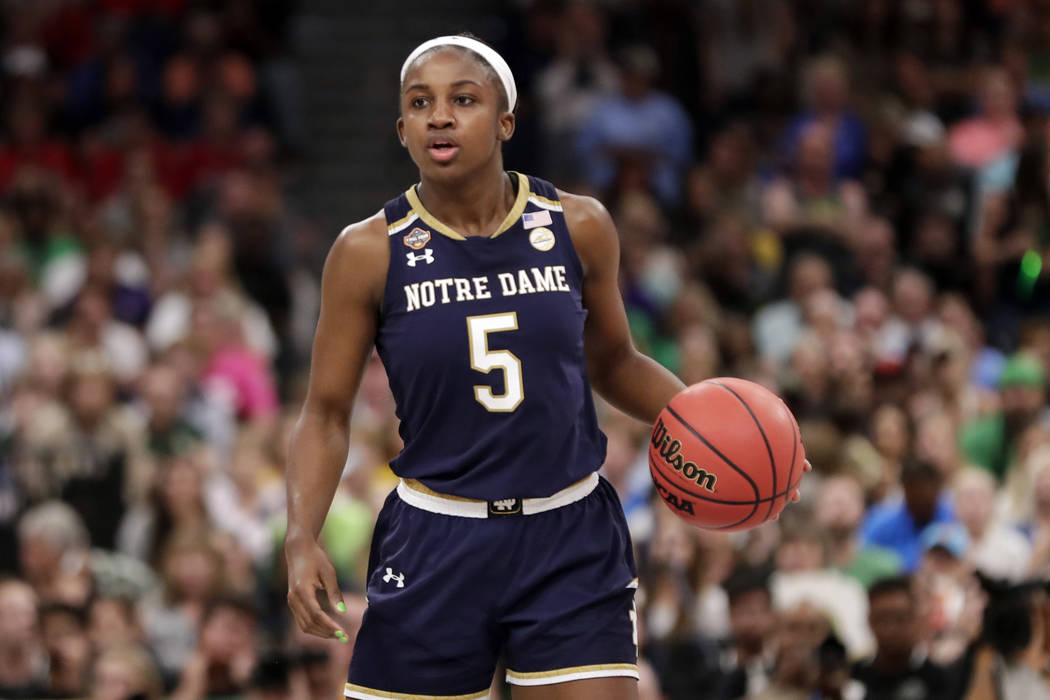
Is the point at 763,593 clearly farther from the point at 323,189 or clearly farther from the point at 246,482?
the point at 323,189

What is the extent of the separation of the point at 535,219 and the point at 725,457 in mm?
764

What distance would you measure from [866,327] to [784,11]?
375cm

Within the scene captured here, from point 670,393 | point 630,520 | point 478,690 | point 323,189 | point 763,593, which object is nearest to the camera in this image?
point 478,690

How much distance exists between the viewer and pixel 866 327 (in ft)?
32.1

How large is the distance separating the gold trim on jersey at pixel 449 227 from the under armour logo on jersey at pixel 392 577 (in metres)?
0.84

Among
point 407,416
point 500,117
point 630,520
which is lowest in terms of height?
point 630,520

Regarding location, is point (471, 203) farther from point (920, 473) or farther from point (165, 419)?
point (165, 419)

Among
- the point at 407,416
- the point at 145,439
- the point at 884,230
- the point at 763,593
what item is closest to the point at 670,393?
the point at 407,416

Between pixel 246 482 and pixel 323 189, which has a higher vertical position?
pixel 323 189

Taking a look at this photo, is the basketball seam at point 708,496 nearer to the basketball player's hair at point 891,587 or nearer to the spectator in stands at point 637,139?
the basketball player's hair at point 891,587

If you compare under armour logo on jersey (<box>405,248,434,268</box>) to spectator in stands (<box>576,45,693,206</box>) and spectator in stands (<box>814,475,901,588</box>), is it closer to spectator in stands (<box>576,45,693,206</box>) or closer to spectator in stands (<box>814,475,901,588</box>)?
spectator in stands (<box>814,475,901,588</box>)

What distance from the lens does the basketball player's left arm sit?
425cm

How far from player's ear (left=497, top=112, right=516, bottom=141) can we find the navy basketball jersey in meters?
0.24

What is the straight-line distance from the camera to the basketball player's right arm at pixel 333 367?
410cm
